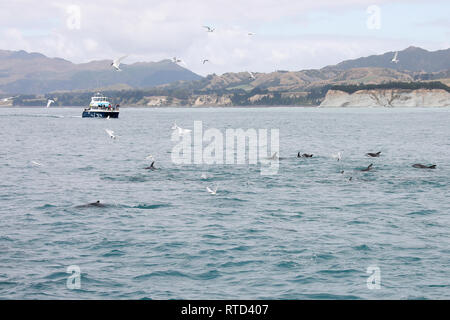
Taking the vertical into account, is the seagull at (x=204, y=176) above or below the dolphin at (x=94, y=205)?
above

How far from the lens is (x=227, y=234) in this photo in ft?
79.0

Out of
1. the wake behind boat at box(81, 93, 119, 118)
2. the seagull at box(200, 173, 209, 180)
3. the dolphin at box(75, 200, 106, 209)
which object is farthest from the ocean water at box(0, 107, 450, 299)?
the wake behind boat at box(81, 93, 119, 118)

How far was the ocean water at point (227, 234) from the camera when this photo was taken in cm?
1739

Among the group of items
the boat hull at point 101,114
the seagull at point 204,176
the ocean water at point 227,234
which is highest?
the boat hull at point 101,114

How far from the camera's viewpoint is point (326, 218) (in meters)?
27.3

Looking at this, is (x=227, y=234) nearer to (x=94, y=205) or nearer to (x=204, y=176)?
(x=94, y=205)

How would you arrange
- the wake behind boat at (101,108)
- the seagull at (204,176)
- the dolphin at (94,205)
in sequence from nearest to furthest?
the dolphin at (94,205) → the seagull at (204,176) → the wake behind boat at (101,108)

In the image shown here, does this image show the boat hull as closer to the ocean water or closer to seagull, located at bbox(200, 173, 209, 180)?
the ocean water

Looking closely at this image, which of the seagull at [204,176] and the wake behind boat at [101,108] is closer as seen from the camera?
the seagull at [204,176]

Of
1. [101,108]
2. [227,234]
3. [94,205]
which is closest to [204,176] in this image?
[94,205]

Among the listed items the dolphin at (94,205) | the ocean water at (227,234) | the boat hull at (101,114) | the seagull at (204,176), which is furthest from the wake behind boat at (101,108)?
the dolphin at (94,205)

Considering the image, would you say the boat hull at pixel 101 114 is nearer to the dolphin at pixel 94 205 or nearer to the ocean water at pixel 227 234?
the ocean water at pixel 227 234

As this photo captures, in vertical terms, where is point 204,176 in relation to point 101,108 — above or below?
below
